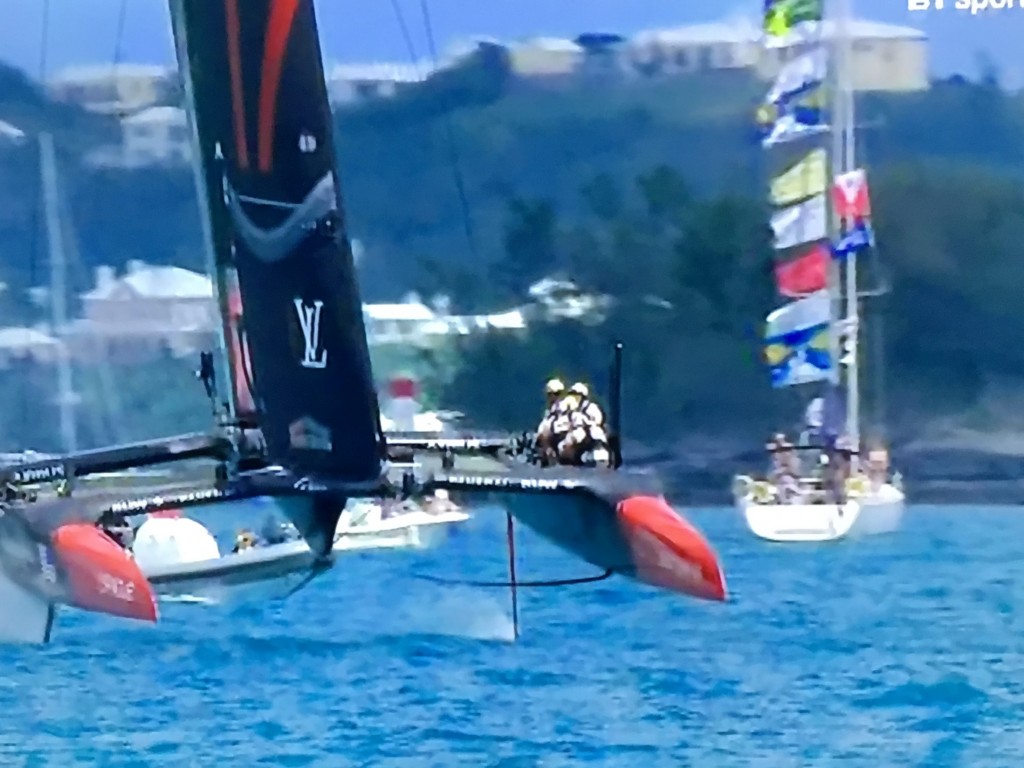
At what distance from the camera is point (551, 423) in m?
4.53

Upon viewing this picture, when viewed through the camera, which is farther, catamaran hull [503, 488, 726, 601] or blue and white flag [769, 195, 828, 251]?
blue and white flag [769, 195, 828, 251]

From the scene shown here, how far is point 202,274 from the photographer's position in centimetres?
741

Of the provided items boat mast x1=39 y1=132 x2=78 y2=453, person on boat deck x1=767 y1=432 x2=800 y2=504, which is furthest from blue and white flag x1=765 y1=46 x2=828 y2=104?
boat mast x1=39 y1=132 x2=78 y2=453

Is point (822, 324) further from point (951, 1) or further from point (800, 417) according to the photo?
point (951, 1)

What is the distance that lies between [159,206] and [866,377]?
243 centimetres

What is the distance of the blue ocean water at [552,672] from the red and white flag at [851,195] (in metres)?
1.06

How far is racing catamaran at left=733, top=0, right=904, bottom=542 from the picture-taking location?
24.4ft

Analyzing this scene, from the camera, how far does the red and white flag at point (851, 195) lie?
7434 millimetres

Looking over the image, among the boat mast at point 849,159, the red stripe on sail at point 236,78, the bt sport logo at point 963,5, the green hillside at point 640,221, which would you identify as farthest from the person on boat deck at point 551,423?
the bt sport logo at point 963,5

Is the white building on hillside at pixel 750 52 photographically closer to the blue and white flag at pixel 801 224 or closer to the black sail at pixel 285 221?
the blue and white flag at pixel 801 224

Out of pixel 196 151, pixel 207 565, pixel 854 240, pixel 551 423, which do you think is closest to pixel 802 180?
pixel 854 240

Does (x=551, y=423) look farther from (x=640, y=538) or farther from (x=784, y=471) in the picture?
(x=784, y=471)

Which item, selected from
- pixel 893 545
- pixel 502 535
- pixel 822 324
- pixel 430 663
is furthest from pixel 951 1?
pixel 430 663

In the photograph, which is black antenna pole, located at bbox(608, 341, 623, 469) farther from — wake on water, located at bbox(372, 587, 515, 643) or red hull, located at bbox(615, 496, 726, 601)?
wake on water, located at bbox(372, 587, 515, 643)
